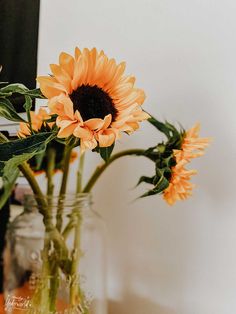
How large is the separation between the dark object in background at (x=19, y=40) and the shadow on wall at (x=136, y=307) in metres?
0.51

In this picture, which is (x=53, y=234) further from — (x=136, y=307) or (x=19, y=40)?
(x=19, y=40)

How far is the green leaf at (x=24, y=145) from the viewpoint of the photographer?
0.53 metres

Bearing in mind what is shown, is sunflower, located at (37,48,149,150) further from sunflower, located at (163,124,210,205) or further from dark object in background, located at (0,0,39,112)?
dark object in background, located at (0,0,39,112)

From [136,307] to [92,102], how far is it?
19.8 inches

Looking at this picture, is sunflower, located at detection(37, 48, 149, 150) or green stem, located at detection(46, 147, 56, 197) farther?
green stem, located at detection(46, 147, 56, 197)

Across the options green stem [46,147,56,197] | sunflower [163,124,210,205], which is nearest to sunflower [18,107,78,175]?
green stem [46,147,56,197]

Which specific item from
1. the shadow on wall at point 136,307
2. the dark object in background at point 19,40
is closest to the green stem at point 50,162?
the dark object in background at point 19,40

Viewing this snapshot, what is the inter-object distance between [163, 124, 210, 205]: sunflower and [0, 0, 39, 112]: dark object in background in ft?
1.16

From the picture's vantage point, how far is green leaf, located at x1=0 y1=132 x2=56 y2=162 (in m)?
0.53

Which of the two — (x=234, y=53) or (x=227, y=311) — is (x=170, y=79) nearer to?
(x=234, y=53)

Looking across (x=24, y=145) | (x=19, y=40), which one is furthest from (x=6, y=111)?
(x=19, y=40)

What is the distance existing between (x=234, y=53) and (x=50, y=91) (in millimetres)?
381

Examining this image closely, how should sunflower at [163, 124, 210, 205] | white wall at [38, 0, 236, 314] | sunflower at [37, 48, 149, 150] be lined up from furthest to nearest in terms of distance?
1. white wall at [38, 0, 236, 314]
2. sunflower at [163, 124, 210, 205]
3. sunflower at [37, 48, 149, 150]

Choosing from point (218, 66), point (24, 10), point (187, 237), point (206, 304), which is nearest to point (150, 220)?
point (187, 237)
